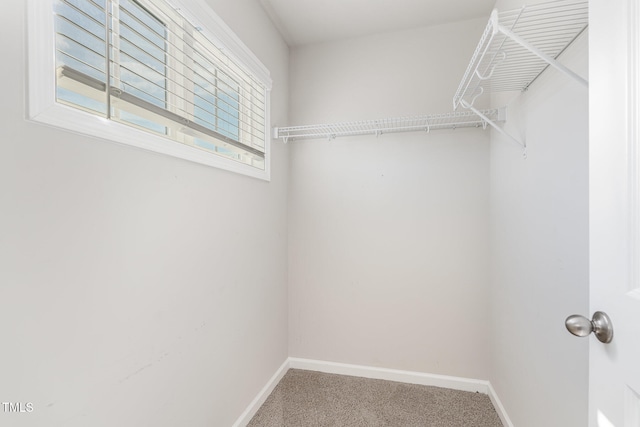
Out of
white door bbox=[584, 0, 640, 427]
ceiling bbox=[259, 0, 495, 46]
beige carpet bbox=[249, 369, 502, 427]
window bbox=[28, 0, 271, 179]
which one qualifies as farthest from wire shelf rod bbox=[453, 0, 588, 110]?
beige carpet bbox=[249, 369, 502, 427]

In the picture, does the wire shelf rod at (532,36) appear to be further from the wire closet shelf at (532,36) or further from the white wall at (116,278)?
the white wall at (116,278)

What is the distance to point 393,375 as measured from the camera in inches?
83.4

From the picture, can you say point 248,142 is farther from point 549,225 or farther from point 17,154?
point 549,225

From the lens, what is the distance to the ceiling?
184 cm

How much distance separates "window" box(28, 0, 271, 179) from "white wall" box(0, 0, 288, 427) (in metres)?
0.04

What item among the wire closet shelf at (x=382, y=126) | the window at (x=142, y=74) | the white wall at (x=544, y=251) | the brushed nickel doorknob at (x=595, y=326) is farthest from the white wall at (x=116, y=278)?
the white wall at (x=544, y=251)

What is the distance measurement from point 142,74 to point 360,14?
4.86 ft

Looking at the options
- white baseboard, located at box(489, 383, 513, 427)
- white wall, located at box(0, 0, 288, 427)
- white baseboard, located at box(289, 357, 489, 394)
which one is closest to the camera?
white wall, located at box(0, 0, 288, 427)

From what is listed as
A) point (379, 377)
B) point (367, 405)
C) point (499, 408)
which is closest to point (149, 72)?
point (367, 405)

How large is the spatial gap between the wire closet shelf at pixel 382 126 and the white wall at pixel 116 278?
2.19 ft

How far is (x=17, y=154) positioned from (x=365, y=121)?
179 cm

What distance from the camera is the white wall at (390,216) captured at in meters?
2.02

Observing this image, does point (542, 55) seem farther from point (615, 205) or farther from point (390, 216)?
point (390, 216)

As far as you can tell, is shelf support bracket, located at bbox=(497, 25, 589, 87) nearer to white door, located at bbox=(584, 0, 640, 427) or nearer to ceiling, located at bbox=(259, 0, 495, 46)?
white door, located at bbox=(584, 0, 640, 427)
